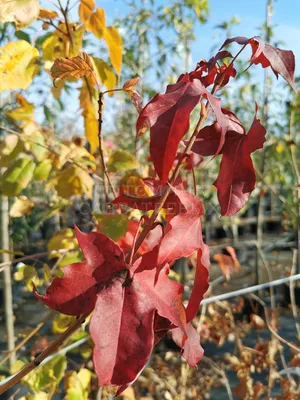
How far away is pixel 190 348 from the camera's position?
438mm

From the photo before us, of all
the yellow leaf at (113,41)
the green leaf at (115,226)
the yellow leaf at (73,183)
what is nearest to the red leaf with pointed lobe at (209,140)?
the green leaf at (115,226)

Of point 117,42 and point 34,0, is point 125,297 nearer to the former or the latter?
point 34,0

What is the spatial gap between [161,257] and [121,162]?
0.58 m

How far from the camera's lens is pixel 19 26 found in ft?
2.08

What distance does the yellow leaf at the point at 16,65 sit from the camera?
2.13ft

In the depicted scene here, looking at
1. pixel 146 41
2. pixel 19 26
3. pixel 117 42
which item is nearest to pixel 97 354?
pixel 19 26

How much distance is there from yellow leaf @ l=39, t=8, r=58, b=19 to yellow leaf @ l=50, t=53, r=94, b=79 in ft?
1.16

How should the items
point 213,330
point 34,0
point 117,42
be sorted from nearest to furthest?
1. point 34,0
2. point 117,42
3. point 213,330

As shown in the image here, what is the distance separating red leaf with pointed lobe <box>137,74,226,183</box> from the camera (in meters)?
0.34

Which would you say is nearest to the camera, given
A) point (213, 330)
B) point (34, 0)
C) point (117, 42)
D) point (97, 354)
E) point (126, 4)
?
point (97, 354)

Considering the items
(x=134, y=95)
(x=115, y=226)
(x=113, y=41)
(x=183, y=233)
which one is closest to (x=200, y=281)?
(x=183, y=233)

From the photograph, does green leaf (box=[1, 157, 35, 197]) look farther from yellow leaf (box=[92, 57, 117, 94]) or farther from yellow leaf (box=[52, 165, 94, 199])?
yellow leaf (box=[92, 57, 117, 94])

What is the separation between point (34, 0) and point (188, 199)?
0.41 meters

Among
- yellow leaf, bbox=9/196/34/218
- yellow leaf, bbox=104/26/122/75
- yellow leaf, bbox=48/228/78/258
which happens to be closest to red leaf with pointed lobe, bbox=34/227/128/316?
yellow leaf, bbox=104/26/122/75
